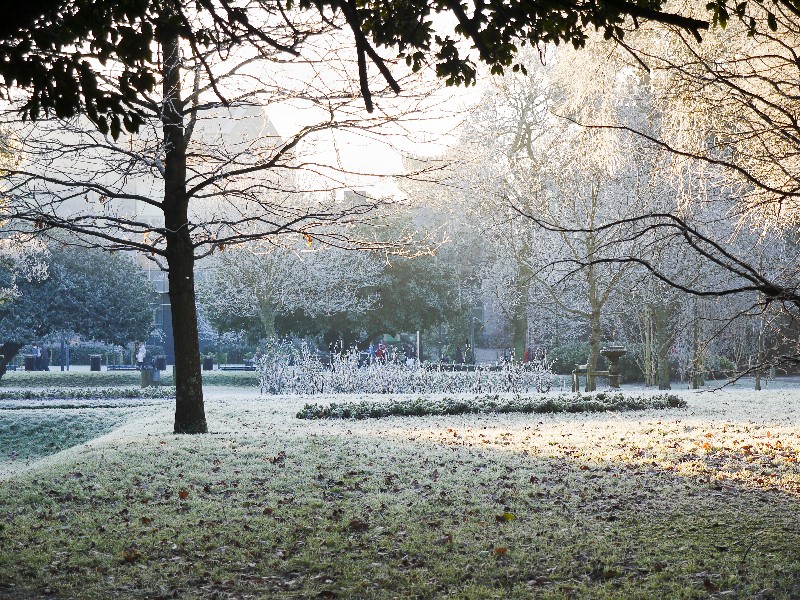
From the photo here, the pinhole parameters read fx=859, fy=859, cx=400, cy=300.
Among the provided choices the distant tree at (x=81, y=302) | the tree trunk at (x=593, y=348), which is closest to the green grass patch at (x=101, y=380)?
the distant tree at (x=81, y=302)

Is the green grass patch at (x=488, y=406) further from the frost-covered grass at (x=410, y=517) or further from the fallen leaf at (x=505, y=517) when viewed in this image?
the fallen leaf at (x=505, y=517)

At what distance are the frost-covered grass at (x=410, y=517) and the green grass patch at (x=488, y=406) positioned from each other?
3408mm

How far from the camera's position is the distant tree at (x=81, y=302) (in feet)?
99.8

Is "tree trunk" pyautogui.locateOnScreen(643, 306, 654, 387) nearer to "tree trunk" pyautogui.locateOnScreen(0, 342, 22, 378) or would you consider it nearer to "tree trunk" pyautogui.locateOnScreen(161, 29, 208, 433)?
"tree trunk" pyautogui.locateOnScreen(161, 29, 208, 433)

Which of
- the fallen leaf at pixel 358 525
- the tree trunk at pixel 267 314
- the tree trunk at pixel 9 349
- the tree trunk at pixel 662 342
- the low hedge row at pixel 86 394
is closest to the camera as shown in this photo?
the fallen leaf at pixel 358 525

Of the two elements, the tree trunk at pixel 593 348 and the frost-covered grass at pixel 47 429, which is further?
the tree trunk at pixel 593 348

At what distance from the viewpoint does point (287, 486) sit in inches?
303

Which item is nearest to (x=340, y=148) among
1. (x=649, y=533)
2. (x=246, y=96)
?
(x=246, y=96)

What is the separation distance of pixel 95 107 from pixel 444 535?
364 cm

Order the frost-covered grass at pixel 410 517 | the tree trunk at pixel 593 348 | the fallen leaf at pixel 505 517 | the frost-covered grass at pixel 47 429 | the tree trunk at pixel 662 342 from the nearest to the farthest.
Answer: the frost-covered grass at pixel 410 517, the fallen leaf at pixel 505 517, the frost-covered grass at pixel 47 429, the tree trunk at pixel 593 348, the tree trunk at pixel 662 342

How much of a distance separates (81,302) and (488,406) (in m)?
21.0

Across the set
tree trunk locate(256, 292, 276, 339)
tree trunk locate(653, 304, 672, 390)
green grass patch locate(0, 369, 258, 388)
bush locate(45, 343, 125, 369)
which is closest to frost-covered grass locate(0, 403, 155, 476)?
tree trunk locate(256, 292, 276, 339)

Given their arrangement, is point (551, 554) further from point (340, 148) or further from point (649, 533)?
point (340, 148)

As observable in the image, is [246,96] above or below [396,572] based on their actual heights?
above
